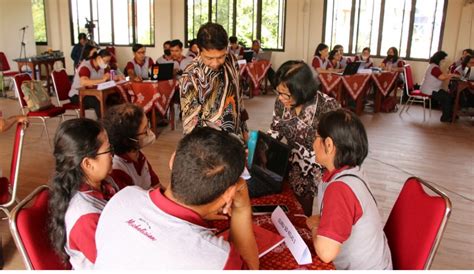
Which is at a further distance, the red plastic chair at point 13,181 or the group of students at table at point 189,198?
the red plastic chair at point 13,181

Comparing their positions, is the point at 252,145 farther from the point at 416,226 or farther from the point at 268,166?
the point at 416,226

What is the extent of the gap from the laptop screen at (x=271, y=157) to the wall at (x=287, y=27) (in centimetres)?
734

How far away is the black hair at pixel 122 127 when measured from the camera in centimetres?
177

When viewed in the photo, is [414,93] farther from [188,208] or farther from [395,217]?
[188,208]

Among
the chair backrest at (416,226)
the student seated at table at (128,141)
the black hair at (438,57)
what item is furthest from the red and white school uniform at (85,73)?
the black hair at (438,57)

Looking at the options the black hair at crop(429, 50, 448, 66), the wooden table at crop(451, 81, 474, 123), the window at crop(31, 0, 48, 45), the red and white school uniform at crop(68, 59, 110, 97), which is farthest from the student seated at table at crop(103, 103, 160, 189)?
the window at crop(31, 0, 48, 45)

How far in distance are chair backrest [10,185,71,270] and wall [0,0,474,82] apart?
827 centimetres

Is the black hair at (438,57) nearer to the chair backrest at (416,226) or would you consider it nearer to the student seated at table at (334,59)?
the student seated at table at (334,59)

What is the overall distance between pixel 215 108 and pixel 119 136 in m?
0.60

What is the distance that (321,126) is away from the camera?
1434 mm

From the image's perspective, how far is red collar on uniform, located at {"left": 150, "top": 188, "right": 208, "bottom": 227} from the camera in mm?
951

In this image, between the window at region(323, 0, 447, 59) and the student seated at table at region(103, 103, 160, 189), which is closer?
the student seated at table at region(103, 103, 160, 189)

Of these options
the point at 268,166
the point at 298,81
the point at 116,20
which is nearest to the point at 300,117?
the point at 298,81

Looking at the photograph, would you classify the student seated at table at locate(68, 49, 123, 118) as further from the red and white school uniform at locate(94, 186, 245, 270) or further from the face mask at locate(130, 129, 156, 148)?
the red and white school uniform at locate(94, 186, 245, 270)
